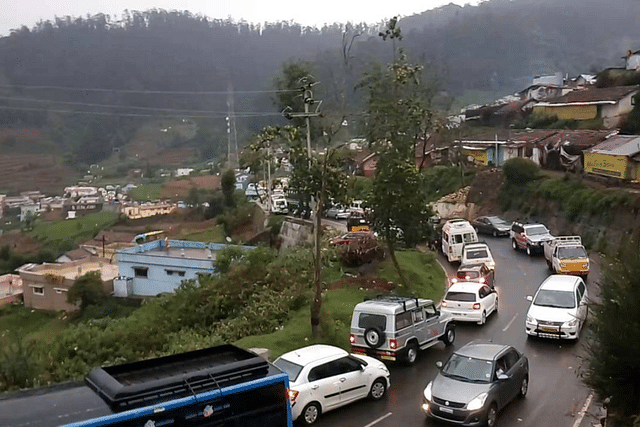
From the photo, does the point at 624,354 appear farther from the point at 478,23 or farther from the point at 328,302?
the point at 478,23

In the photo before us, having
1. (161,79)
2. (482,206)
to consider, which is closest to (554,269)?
Answer: (482,206)

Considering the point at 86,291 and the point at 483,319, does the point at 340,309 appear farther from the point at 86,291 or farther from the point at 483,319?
the point at 86,291

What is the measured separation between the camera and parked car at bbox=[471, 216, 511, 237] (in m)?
36.3

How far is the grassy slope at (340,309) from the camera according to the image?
16.3 meters

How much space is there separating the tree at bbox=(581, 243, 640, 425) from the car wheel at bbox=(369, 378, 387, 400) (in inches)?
187

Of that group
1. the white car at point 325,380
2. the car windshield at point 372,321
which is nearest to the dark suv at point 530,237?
the car windshield at point 372,321

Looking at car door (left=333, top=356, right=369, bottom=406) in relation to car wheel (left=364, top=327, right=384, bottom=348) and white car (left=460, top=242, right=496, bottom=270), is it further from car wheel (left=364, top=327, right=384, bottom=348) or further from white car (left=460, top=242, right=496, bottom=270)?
white car (left=460, top=242, right=496, bottom=270)

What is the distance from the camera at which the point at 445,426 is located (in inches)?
439

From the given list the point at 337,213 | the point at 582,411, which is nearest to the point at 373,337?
the point at 582,411

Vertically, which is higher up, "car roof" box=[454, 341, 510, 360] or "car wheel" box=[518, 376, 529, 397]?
"car roof" box=[454, 341, 510, 360]

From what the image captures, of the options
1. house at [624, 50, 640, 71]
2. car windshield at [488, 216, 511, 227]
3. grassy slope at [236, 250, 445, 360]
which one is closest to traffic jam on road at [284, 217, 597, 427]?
grassy slope at [236, 250, 445, 360]

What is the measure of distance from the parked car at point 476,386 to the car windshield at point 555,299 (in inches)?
193

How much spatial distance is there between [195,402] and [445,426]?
568cm

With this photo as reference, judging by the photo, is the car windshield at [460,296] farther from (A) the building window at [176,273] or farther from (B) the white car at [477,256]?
(A) the building window at [176,273]
